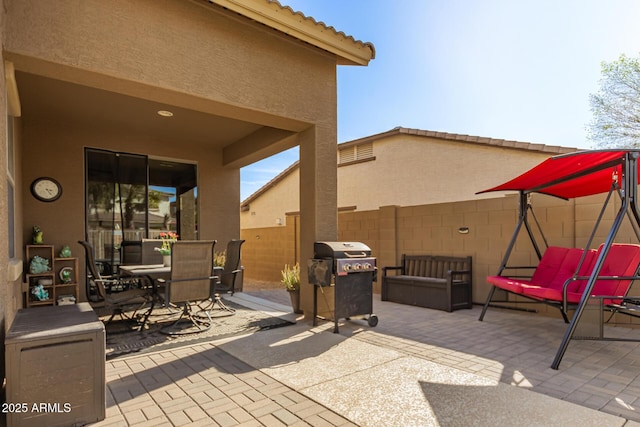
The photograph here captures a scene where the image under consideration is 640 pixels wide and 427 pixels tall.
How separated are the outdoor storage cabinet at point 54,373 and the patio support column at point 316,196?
2914mm

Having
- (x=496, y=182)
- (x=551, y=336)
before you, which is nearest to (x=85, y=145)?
(x=551, y=336)

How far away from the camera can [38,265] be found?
552cm

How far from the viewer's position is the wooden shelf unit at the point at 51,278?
5539 mm

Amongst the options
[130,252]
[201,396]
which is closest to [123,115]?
[130,252]

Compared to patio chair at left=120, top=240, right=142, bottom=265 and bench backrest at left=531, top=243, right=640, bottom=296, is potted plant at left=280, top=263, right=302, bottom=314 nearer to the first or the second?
bench backrest at left=531, top=243, right=640, bottom=296

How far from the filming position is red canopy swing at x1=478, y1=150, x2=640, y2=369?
3.34m

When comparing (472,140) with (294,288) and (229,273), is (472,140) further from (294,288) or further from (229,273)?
(229,273)

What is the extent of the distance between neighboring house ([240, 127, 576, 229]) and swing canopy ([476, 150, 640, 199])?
3.30 meters

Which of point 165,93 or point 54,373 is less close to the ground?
point 165,93

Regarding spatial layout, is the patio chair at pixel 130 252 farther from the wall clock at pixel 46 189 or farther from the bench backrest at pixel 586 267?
the bench backrest at pixel 586 267

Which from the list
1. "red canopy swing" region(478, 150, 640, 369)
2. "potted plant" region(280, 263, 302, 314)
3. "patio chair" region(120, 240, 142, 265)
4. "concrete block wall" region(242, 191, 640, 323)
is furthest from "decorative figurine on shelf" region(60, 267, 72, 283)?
"red canopy swing" region(478, 150, 640, 369)

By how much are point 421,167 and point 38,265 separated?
29.8 ft

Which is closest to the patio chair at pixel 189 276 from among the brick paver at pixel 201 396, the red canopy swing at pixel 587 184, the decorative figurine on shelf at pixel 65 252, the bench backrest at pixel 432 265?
the brick paver at pixel 201 396

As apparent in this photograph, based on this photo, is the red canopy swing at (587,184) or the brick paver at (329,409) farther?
the red canopy swing at (587,184)
